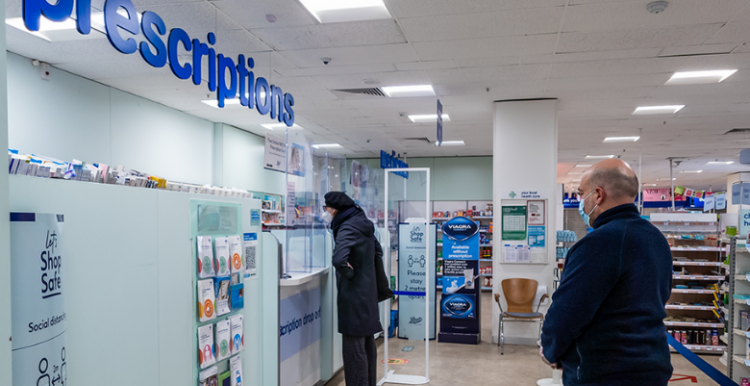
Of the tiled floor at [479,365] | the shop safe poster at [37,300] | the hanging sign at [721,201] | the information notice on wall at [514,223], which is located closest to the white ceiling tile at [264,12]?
the shop safe poster at [37,300]

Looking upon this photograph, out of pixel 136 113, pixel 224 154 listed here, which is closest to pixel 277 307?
pixel 136 113

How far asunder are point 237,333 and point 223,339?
0.17 m

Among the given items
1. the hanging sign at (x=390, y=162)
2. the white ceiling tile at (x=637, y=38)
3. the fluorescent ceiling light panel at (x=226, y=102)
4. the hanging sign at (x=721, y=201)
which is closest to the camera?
the white ceiling tile at (x=637, y=38)

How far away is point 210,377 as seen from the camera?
2926mm

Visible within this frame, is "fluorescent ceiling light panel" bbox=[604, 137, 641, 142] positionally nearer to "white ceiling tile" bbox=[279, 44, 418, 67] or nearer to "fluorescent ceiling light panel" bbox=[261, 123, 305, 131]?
"fluorescent ceiling light panel" bbox=[261, 123, 305, 131]

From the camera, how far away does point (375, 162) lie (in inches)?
567

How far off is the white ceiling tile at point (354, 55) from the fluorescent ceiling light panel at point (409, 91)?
47.6 inches

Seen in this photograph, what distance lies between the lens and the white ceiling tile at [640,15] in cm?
396

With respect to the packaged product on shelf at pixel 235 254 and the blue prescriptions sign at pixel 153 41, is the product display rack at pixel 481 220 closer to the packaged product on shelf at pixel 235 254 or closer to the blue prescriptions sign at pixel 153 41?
the blue prescriptions sign at pixel 153 41

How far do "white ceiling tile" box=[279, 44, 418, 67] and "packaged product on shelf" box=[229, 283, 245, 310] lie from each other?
2.84 m

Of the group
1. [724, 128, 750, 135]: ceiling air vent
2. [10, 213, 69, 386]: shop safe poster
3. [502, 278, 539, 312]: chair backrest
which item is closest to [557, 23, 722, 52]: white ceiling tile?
[502, 278, 539, 312]: chair backrest

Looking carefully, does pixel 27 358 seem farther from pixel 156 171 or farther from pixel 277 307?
pixel 156 171

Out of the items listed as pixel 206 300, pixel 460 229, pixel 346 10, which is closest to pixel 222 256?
pixel 206 300

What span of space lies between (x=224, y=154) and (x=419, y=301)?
4790 mm
